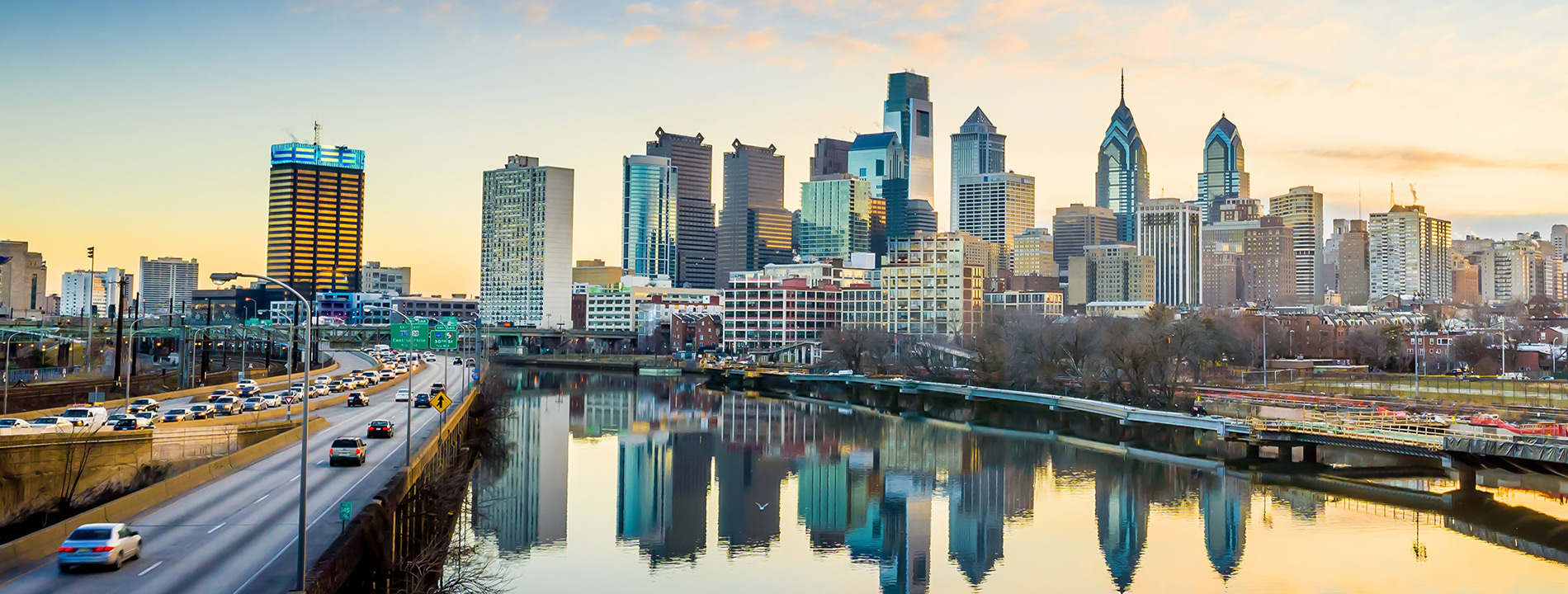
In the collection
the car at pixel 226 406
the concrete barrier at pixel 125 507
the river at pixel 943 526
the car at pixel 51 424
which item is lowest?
the river at pixel 943 526

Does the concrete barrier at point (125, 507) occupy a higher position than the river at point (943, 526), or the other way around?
the concrete barrier at point (125, 507)

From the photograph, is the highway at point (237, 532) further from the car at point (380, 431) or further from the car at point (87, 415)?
the car at point (87, 415)

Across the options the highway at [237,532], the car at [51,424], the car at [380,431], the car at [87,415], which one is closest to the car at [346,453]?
the highway at [237,532]

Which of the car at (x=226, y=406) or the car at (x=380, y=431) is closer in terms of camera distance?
the car at (x=380, y=431)

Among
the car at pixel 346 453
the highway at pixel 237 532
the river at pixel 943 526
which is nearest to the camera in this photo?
the highway at pixel 237 532

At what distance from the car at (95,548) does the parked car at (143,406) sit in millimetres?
39652

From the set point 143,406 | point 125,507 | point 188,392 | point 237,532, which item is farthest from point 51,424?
point 188,392

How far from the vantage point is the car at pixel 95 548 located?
30.2m

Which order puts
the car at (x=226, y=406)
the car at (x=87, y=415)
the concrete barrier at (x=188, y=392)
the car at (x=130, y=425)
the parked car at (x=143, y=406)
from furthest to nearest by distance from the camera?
the car at (x=226, y=406), the parked car at (x=143, y=406), the concrete barrier at (x=188, y=392), the car at (x=87, y=415), the car at (x=130, y=425)

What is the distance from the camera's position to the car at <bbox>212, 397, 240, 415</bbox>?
241 feet

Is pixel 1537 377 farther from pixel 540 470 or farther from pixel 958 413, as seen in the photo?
pixel 540 470

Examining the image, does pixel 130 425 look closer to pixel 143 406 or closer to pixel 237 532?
pixel 143 406

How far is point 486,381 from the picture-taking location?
394 feet

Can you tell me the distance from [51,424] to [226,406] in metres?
18.3
